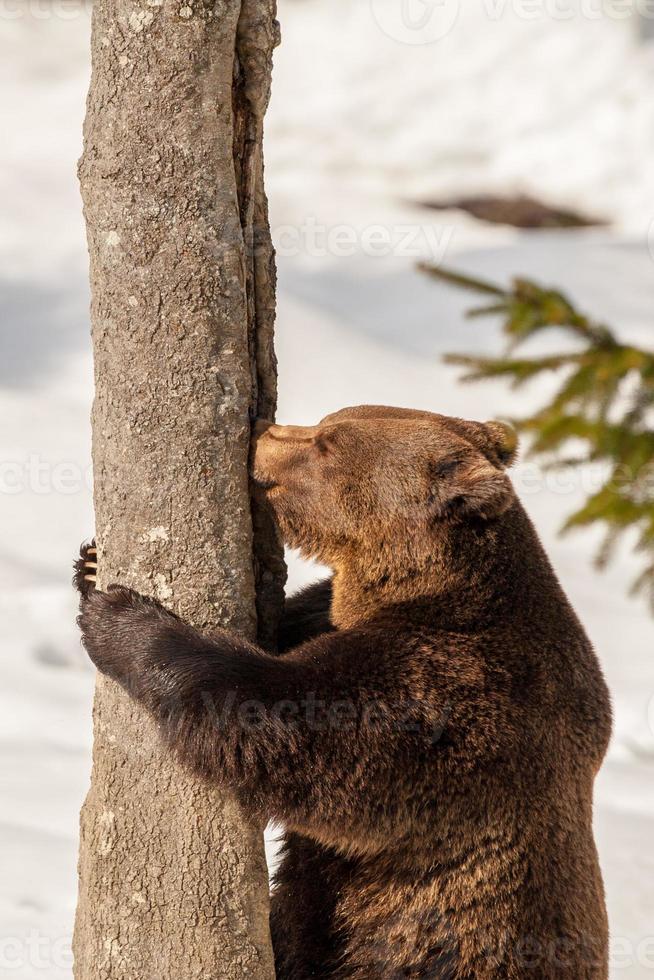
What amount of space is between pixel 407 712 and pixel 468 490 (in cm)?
76

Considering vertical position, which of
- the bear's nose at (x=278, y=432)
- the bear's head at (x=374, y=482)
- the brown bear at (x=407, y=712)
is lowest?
the brown bear at (x=407, y=712)

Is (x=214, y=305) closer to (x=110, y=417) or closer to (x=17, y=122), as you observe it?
(x=110, y=417)

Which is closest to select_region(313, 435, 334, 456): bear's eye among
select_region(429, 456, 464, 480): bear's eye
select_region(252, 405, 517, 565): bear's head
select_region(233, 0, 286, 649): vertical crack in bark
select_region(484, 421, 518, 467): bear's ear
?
select_region(252, 405, 517, 565): bear's head

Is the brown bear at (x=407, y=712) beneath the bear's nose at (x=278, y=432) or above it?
beneath

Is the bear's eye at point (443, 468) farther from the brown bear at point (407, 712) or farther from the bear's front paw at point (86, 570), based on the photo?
the bear's front paw at point (86, 570)

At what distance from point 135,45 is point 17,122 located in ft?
53.2

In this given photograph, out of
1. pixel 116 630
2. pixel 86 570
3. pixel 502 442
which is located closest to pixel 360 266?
pixel 502 442

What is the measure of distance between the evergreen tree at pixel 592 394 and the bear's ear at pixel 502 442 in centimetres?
192

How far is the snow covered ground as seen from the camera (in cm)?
689

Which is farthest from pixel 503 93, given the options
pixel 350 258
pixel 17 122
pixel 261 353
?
pixel 261 353

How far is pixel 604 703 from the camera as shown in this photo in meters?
3.99

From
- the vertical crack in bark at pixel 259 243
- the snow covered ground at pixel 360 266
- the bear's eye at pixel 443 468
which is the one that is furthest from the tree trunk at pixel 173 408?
the snow covered ground at pixel 360 266

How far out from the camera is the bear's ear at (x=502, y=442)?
4.27 metres

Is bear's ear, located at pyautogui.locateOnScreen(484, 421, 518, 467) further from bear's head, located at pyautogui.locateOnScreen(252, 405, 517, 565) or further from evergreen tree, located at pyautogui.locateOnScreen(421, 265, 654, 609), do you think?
evergreen tree, located at pyautogui.locateOnScreen(421, 265, 654, 609)
